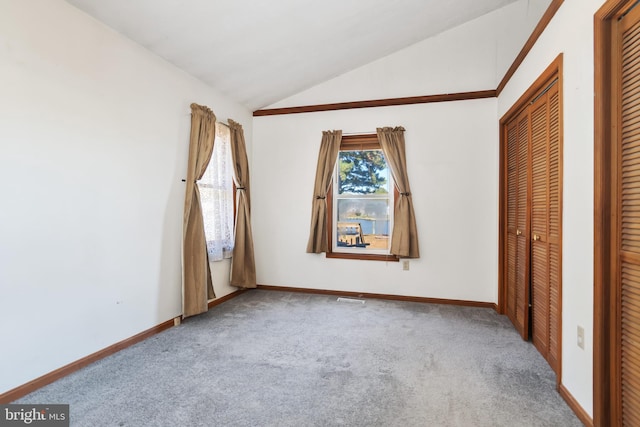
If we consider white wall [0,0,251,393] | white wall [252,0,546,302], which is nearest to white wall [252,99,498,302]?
white wall [252,0,546,302]

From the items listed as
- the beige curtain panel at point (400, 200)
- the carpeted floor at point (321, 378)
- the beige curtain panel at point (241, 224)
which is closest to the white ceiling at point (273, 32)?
the beige curtain panel at point (241, 224)

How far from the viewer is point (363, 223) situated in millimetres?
4223

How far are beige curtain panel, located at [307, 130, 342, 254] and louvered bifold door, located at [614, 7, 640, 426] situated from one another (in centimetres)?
295

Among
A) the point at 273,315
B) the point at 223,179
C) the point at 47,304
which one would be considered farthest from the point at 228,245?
the point at 47,304

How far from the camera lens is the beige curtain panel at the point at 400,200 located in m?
3.80

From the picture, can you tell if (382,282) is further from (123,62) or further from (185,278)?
(123,62)

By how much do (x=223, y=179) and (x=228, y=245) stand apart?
821mm

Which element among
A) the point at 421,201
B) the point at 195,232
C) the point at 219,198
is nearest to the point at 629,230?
the point at 421,201

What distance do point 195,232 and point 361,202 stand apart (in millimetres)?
2113

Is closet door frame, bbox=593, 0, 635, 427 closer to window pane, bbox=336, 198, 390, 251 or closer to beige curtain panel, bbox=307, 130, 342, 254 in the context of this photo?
window pane, bbox=336, 198, 390, 251

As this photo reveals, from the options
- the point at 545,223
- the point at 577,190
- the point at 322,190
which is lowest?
the point at 545,223

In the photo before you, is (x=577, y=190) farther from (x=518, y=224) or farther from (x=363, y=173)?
(x=363, y=173)

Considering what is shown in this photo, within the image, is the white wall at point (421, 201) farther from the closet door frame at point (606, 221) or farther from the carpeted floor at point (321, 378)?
the closet door frame at point (606, 221)

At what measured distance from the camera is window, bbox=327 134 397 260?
13.5 feet
